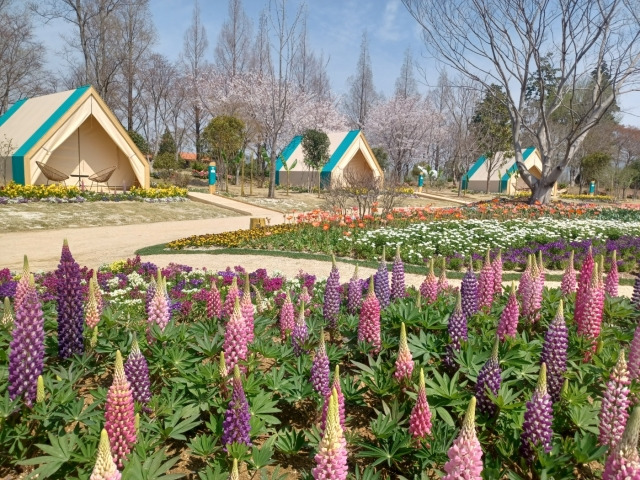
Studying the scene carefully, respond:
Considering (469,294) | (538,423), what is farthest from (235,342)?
(469,294)

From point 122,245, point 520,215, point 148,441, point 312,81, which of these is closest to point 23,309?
point 148,441

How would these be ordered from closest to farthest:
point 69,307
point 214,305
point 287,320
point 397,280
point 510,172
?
point 69,307 → point 287,320 → point 214,305 → point 397,280 → point 510,172

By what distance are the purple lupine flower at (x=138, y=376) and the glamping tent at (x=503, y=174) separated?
46.0 metres

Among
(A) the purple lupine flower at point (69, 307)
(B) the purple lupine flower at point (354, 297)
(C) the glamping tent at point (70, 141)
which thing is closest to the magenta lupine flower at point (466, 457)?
(A) the purple lupine flower at point (69, 307)

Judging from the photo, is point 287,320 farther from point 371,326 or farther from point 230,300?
point 371,326

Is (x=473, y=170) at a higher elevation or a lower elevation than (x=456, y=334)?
higher

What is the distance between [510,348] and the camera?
3299mm

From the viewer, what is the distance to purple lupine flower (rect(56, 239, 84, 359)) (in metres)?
3.15

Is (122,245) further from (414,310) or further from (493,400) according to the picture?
(493,400)

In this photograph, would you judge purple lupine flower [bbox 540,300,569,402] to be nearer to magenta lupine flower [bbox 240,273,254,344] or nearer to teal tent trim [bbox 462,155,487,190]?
magenta lupine flower [bbox 240,273,254,344]

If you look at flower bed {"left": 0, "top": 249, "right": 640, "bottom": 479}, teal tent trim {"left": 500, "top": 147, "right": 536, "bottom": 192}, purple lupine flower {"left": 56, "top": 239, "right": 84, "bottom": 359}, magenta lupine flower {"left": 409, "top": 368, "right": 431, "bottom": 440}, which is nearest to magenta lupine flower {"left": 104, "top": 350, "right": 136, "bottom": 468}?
flower bed {"left": 0, "top": 249, "right": 640, "bottom": 479}

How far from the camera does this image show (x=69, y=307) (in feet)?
10.4

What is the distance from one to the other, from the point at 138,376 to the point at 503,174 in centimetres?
5151

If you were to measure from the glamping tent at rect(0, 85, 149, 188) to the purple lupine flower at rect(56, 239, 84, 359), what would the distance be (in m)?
21.5
